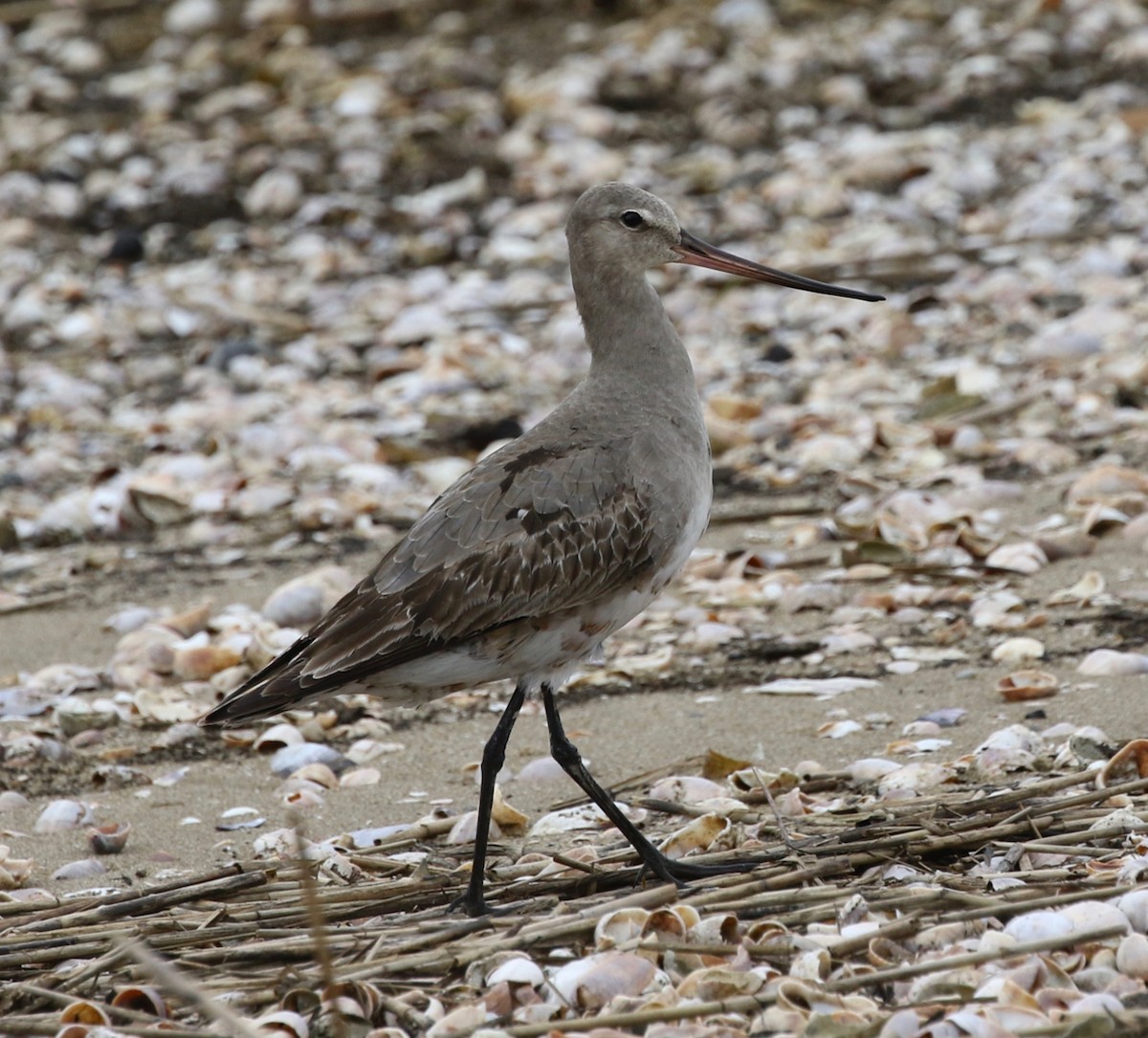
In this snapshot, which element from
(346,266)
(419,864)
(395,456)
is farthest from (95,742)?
(346,266)

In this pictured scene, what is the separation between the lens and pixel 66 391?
407 inches

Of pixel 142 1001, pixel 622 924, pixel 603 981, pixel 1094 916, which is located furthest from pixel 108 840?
pixel 1094 916

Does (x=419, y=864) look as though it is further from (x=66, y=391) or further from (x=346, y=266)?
(x=346, y=266)

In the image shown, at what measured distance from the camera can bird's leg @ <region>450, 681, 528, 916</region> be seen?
4566mm

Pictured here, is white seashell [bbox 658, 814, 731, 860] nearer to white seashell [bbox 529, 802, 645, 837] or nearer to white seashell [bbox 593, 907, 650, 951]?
white seashell [bbox 529, 802, 645, 837]

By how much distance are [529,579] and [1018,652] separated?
2014 mm

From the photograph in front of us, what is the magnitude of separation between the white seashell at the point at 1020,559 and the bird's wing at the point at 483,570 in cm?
228

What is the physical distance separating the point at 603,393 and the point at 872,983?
7.21ft

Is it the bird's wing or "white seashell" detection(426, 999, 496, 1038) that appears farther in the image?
the bird's wing

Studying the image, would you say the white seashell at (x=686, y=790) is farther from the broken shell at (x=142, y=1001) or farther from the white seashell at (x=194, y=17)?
the white seashell at (x=194, y=17)

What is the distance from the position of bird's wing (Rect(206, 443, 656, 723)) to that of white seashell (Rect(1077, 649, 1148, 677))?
1706 millimetres

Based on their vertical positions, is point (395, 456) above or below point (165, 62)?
below

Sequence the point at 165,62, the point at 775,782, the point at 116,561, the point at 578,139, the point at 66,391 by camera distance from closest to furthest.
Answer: the point at 775,782 < the point at 116,561 < the point at 66,391 < the point at 578,139 < the point at 165,62

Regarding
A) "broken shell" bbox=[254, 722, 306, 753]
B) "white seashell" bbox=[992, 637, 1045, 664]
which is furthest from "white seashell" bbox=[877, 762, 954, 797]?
"broken shell" bbox=[254, 722, 306, 753]
